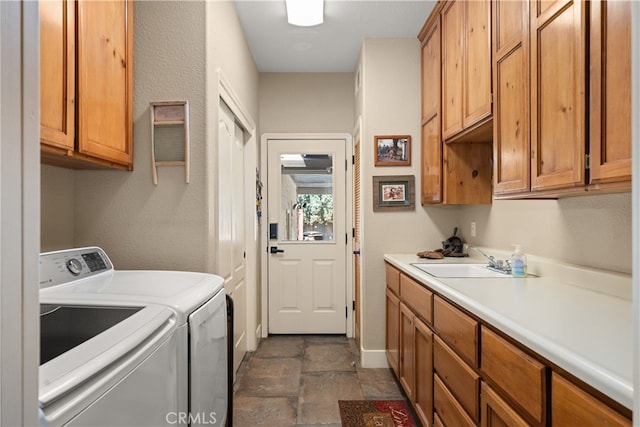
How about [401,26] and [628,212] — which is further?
[401,26]

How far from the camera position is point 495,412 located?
3.64 feet

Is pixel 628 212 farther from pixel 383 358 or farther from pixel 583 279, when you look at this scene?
pixel 383 358

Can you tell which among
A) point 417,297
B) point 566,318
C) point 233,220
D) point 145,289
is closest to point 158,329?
point 145,289

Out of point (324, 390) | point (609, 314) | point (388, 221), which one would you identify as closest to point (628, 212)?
point (609, 314)

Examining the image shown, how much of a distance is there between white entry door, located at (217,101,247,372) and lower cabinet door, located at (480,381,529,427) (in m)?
1.45

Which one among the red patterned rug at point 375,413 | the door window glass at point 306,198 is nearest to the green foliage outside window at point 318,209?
the door window glass at point 306,198

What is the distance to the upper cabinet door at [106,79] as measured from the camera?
1.37 metres

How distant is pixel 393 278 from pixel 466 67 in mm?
1460

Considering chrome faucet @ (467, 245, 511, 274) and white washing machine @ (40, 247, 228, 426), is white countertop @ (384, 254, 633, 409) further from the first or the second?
white washing machine @ (40, 247, 228, 426)

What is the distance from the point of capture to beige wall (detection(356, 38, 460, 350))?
2.84 m

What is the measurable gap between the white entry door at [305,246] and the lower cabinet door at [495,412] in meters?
2.40

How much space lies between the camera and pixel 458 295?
1.36 meters

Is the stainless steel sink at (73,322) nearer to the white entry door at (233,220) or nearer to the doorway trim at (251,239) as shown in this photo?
the white entry door at (233,220)

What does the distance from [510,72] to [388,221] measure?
1481 mm
